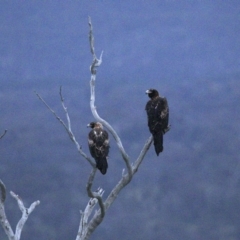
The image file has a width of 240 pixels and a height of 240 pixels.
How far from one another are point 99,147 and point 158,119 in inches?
26.4

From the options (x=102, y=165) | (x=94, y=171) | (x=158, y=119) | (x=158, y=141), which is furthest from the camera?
(x=158, y=119)

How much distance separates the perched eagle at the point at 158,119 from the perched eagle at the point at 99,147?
1.58 ft

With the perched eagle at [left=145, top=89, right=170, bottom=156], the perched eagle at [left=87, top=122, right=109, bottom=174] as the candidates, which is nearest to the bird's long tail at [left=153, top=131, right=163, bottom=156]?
the perched eagle at [left=145, top=89, right=170, bottom=156]

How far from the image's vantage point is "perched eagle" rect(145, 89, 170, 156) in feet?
17.4

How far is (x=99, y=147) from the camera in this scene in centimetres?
537

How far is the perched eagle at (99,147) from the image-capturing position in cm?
523

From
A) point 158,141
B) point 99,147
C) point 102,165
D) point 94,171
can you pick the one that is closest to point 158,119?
point 158,141

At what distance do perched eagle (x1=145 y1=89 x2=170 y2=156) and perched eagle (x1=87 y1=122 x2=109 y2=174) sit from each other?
0.48 m

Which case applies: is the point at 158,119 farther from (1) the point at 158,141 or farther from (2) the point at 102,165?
(2) the point at 102,165

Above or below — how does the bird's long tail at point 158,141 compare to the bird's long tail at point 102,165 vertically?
above

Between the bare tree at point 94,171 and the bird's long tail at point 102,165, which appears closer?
the bare tree at point 94,171

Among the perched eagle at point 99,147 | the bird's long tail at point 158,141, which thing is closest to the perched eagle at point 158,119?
the bird's long tail at point 158,141

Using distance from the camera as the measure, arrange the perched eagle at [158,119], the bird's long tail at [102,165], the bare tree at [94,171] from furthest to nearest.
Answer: the perched eagle at [158,119], the bird's long tail at [102,165], the bare tree at [94,171]

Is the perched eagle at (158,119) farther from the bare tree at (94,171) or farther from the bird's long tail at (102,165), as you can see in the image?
the bird's long tail at (102,165)
